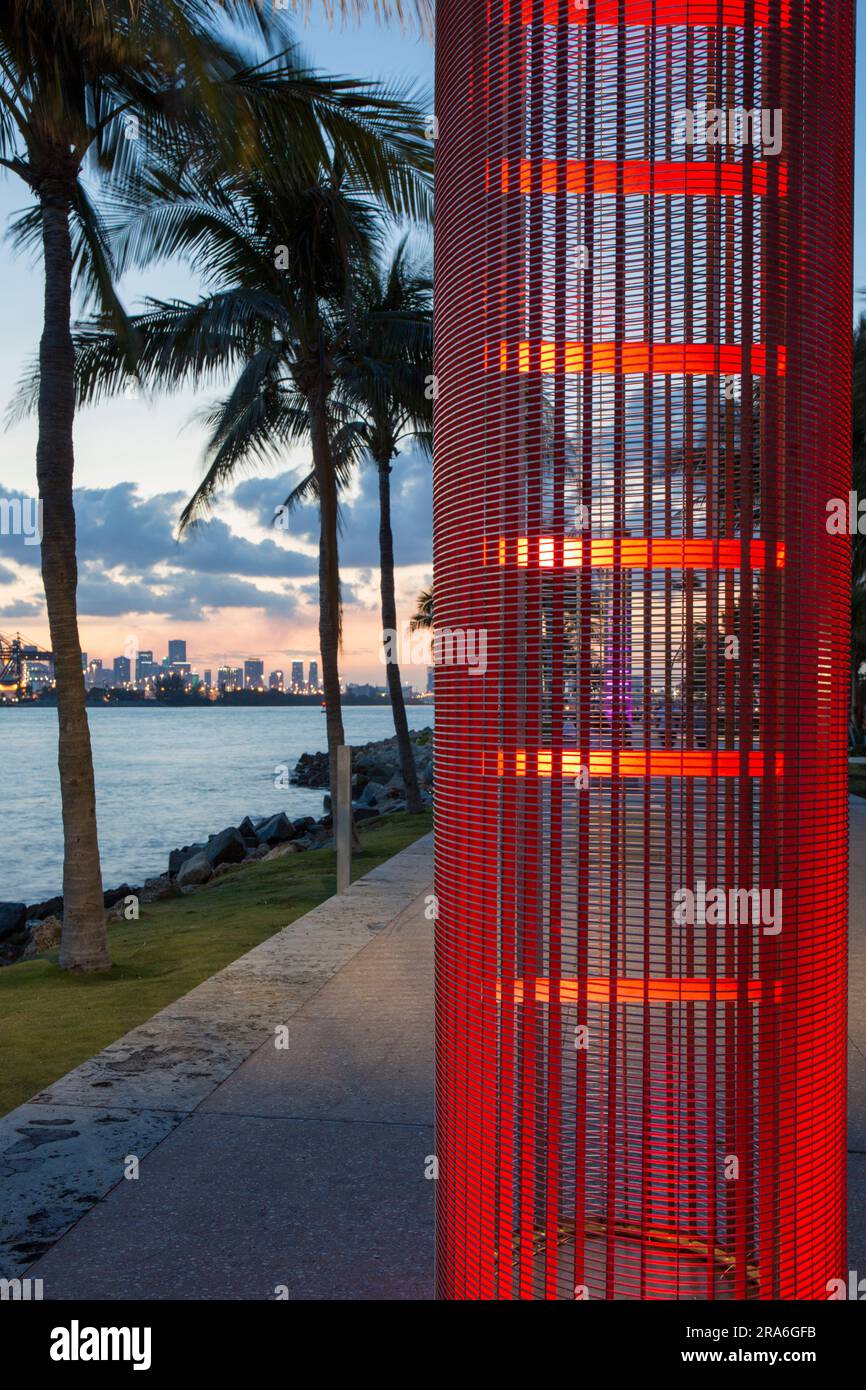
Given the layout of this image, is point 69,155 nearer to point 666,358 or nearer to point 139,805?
point 666,358

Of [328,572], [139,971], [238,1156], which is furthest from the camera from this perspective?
[328,572]

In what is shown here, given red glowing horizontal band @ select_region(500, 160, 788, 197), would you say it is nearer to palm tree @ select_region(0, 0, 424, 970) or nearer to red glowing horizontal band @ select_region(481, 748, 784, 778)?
red glowing horizontal band @ select_region(481, 748, 784, 778)

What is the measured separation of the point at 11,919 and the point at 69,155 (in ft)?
32.6

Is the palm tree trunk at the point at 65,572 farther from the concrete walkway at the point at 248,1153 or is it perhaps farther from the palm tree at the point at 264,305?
the palm tree at the point at 264,305

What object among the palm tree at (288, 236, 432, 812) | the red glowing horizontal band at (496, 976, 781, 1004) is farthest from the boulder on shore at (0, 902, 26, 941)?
the red glowing horizontal band at (496, 976, 781, 1004)

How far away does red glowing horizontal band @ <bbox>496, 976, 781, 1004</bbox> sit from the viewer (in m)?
2.73

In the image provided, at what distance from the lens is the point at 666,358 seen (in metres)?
2.83

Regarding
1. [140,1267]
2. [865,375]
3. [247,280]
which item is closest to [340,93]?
[247,280]

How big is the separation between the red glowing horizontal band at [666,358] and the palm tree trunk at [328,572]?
11959 millimetres

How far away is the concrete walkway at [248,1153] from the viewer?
3.81m

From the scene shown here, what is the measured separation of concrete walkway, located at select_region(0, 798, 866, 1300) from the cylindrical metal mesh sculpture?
1183mm

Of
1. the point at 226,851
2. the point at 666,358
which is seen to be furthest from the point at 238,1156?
the point at 226,851

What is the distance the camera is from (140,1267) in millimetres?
3793
